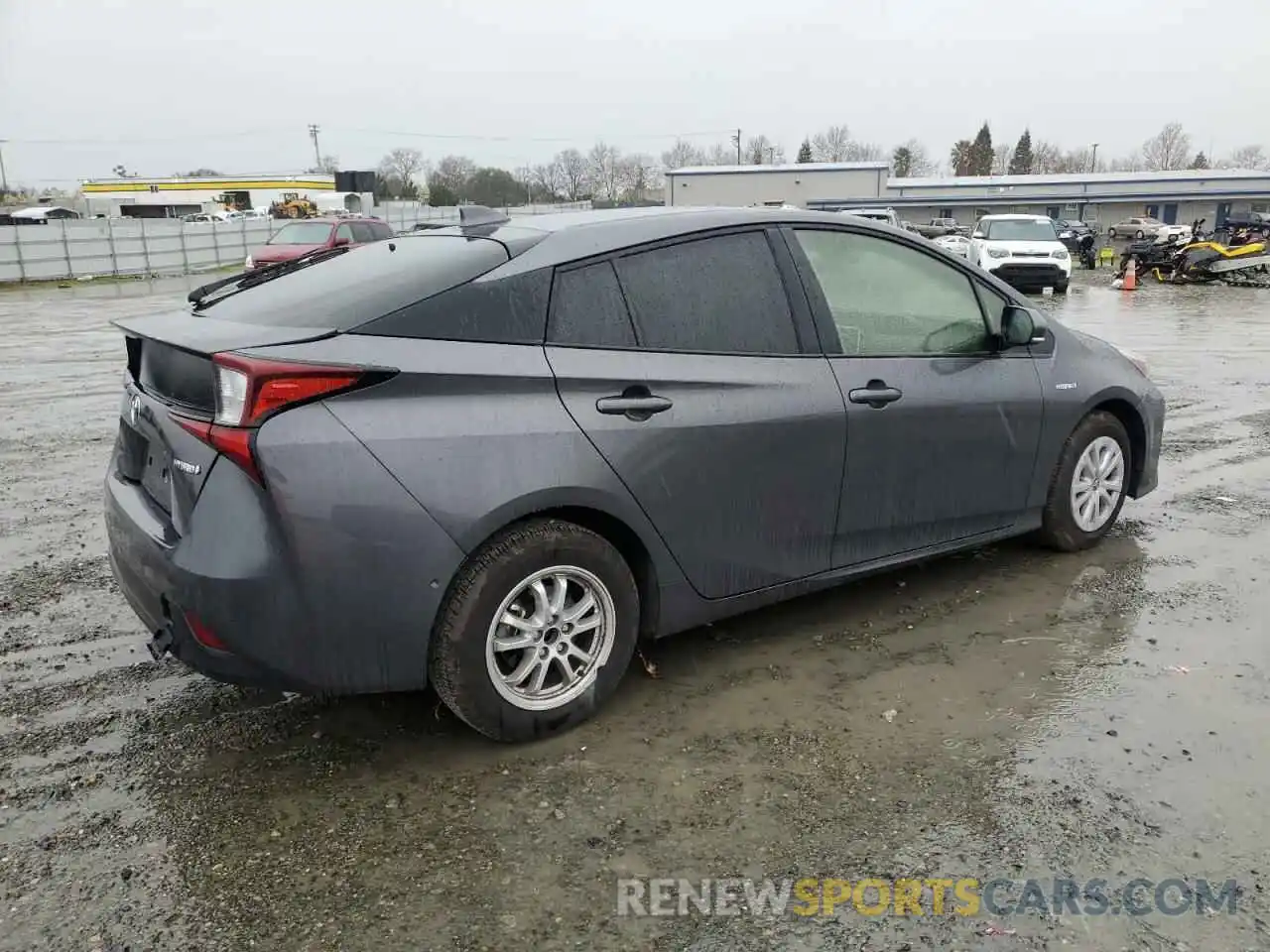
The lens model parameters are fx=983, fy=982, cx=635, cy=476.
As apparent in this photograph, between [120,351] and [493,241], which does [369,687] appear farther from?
[120,351]

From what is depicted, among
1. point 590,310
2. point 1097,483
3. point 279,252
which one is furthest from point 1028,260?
point 590,310

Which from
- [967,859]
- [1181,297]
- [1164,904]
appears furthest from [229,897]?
[1181,297]

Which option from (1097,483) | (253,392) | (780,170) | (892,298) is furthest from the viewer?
(780,170)

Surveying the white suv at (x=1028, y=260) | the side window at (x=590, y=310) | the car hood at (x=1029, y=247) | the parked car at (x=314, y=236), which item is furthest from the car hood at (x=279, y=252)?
the side window at (x=590, y=310)

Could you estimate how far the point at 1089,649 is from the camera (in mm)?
3898

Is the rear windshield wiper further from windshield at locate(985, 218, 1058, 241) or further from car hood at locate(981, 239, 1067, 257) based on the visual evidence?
windshield at locate(985, 218, 1058, 241)

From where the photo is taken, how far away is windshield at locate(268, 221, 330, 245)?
2053 centimetres

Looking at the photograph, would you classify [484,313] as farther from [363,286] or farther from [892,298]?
[892,298]

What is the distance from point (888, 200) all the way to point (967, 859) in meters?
68.2

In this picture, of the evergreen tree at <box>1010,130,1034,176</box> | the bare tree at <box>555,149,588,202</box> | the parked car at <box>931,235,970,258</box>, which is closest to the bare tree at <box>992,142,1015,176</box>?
the evergreen tree at <box>1010,130,1034,176</box>

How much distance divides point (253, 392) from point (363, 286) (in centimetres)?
67

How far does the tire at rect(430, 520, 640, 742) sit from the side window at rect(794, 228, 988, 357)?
1398mm

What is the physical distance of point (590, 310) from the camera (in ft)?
10.7

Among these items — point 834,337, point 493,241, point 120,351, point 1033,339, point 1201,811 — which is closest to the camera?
point 1201,811
